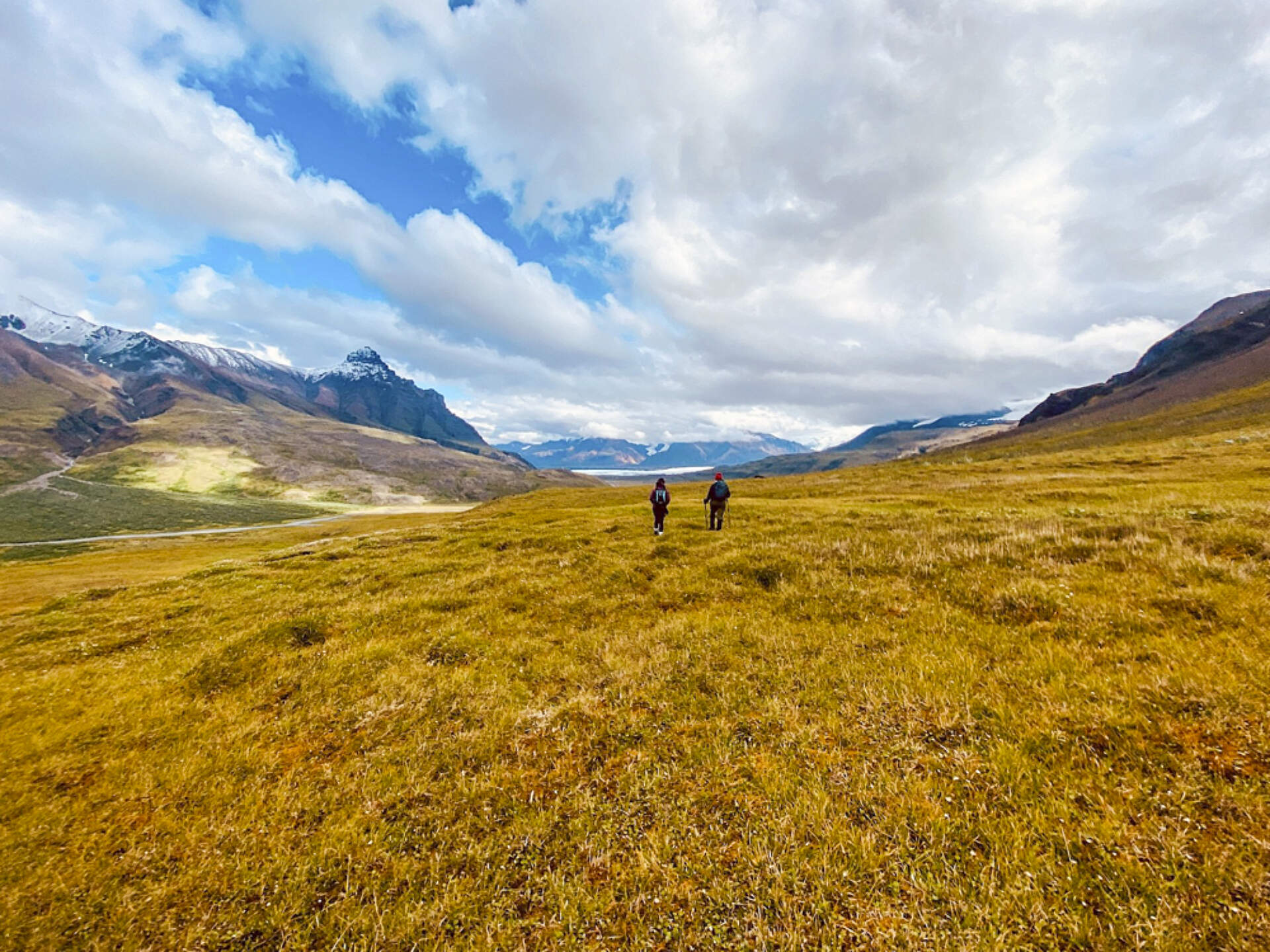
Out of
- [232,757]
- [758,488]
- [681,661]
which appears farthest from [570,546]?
[758,488]

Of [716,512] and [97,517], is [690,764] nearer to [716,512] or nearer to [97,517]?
[716,512]

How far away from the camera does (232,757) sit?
8.93 meters

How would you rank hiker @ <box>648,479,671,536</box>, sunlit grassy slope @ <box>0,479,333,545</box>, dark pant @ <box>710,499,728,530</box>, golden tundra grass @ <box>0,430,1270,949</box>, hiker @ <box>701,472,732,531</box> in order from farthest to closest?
sunlit grassy slope @ <box>0,479,333,545</box>, dark pant @ <box>710,499,728,530</box>, hiker @ <box>701,472,732,531</box>, hiker @ <box>648,479,671,536</box>, golden tundra grass @ <box>0,430,1270,949</box>

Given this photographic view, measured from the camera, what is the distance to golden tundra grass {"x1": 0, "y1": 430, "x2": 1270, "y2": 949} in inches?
217

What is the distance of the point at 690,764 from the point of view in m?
8.11

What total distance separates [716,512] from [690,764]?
19709 mm

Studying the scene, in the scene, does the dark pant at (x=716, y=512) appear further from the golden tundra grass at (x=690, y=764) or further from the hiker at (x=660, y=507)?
the golden tundra grass at (x=690, y=764)

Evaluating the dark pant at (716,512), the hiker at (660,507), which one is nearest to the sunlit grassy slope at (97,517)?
the hiker at (660,507)

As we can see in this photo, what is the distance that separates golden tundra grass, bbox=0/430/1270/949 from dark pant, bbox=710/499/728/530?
9926 millimetres

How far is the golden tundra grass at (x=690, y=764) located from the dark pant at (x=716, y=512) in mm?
9926

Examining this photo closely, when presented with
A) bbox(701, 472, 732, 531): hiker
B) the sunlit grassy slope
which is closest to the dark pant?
bbox(701, 472, 732, 531): hiker

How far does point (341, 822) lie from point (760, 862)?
620cm

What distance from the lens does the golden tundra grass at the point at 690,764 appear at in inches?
217

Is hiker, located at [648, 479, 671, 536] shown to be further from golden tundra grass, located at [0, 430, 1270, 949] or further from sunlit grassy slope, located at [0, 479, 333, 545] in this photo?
sunlit grassy slope, located at [0, 479, 333, 545]
